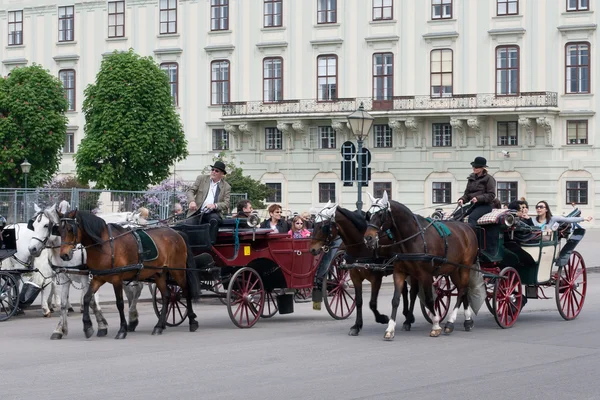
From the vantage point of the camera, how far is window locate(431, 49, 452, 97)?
181 ft

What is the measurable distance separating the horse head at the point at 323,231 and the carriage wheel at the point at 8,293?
207 inches

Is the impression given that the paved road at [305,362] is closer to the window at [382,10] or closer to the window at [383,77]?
the window at [383,77]

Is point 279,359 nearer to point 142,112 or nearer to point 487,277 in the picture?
point 487,277

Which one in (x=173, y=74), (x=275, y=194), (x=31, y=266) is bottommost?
(x=31, y=266)

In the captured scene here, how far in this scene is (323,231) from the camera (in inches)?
567

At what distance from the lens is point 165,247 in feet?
49.2

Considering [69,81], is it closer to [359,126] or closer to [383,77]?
[383,77]

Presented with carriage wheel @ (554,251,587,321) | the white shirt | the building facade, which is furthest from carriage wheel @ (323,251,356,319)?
the building facade

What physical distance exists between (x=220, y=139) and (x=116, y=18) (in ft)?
31.1

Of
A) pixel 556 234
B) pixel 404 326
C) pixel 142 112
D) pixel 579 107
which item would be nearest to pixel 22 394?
pixel 404 326

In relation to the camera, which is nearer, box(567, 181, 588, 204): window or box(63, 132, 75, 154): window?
box(567, 181, 588, 204): window

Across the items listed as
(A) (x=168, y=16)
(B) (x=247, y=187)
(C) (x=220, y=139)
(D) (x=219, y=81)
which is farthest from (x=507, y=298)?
(A) (x=168, y=16)

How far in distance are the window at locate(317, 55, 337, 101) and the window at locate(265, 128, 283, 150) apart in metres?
3.12

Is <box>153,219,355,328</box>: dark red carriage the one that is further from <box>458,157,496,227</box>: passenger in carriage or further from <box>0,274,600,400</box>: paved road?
<box>458,157,496,227</box>: passenger in carriage
